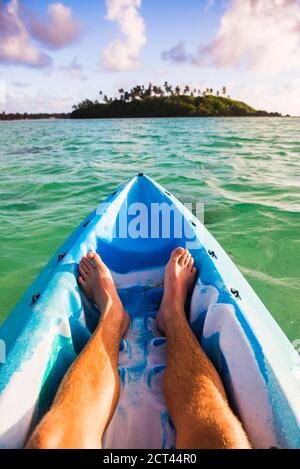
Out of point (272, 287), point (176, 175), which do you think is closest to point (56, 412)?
point (272, 287)

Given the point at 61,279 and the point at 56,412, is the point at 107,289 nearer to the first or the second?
the point at 61,279

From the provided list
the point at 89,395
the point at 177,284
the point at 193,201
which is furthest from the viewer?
the point at 193,201

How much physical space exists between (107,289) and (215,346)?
2.62 feet

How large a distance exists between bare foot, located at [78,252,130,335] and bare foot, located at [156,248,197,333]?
0.24 m

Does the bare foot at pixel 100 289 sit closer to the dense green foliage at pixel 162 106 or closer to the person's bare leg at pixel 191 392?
the person's bare leg at pixel 191 392

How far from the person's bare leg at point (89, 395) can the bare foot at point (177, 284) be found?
0.25 metres

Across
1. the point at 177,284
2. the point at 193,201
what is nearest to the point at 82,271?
the point at 177,284

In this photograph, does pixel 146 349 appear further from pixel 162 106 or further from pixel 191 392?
pixel 162 106

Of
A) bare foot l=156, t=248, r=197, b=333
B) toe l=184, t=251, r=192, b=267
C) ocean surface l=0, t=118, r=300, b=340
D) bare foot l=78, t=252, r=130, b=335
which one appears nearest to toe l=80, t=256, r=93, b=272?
bare foot l=78, t=252, r=130, b=335

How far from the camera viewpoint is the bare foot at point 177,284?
1926 millimetres

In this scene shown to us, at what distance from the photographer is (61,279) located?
6.49ft

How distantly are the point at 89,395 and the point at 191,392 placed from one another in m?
0.41

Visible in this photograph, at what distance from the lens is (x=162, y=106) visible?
228 ft

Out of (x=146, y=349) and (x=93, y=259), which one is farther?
(x=93, y=259)
